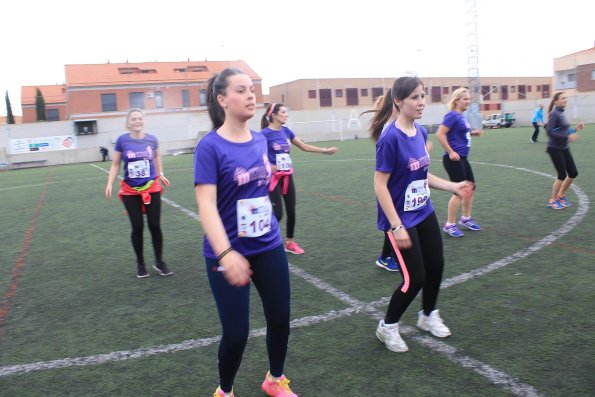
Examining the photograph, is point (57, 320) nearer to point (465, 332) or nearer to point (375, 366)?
point (375, 366)

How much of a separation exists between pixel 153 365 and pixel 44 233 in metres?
6.55

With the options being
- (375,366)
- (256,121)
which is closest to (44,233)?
(375,366)

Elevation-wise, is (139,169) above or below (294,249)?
above

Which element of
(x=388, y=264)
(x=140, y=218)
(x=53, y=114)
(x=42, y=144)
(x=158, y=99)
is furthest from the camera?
(x=53, y=114)

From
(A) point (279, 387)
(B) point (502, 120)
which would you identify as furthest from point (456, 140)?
(B) point (502, 120)

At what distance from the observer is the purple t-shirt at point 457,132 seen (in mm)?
6699

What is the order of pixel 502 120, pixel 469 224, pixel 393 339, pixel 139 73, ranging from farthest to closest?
pixel 139 73 < pixel 502 120 < pixel 469 224 < pixel 393 339

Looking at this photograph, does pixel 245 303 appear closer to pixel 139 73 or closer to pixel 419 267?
pixel 419 267

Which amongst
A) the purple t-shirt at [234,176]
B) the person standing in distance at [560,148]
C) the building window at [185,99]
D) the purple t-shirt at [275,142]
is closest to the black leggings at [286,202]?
the purple t-shirt at [275,142]

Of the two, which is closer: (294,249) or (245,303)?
(245,303)

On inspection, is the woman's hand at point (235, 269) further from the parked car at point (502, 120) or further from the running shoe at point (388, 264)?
the parked car at point (502, 120)

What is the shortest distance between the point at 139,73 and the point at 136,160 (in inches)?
2441

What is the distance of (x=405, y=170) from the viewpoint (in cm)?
348

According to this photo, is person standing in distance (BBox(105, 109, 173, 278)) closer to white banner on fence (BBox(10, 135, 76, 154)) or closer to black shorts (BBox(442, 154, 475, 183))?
black shorts (BBox(442, 154, 475, 183))
